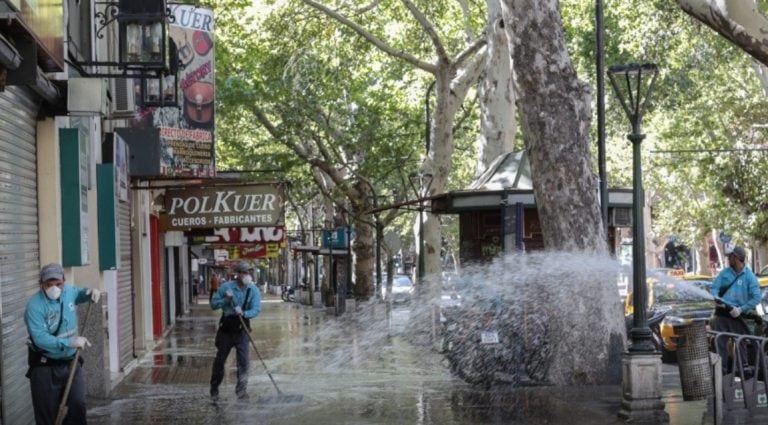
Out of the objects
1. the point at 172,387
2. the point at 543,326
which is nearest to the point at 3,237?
the point at 172,387

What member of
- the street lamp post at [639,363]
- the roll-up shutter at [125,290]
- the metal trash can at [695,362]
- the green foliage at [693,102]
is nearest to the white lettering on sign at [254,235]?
the green foliage at [693,102]

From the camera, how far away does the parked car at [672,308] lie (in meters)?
18.3

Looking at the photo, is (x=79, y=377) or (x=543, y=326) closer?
(x=79, y=377)

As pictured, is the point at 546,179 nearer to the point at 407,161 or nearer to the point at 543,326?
the point at 543,326

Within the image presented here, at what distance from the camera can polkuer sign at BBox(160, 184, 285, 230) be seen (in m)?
24.3

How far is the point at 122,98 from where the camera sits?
679 inches

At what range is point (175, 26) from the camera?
21609mm

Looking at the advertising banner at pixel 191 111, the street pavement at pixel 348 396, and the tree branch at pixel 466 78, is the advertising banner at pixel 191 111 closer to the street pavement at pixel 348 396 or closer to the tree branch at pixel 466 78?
the street pavement at pixel 348 396

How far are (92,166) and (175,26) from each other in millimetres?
6628

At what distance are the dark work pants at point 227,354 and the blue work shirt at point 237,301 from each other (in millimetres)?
298

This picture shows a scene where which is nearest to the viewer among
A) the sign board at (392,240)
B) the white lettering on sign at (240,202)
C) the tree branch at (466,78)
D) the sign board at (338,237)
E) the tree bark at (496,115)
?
the tree bark at (496,115)

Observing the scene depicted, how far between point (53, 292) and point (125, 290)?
11312 mm

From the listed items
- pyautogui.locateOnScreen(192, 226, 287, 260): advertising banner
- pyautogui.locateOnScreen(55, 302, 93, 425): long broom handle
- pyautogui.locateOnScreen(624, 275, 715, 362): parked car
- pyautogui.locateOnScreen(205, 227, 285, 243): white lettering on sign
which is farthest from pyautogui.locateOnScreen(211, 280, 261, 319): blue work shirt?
pyautogui.locateOnScreen(205, 227, 285, 243): white lettering on sign

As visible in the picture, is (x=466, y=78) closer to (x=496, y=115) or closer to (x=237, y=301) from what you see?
(x=496, y=115)
